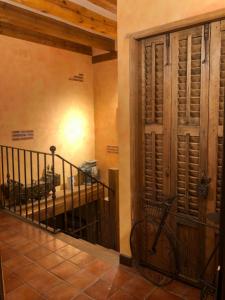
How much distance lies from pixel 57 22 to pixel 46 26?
0.87 feet

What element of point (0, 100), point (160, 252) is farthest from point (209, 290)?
point (0, 100)

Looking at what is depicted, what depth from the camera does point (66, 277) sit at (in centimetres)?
242

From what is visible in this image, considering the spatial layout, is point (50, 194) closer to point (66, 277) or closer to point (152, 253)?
point (66, 277)

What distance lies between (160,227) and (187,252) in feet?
0.96

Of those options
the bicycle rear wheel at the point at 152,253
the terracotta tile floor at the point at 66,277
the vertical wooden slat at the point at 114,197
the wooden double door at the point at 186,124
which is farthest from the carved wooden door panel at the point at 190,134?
the vertical wooden slat at the point at 114,197

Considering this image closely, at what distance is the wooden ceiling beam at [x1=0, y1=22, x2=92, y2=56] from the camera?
448 centimetres

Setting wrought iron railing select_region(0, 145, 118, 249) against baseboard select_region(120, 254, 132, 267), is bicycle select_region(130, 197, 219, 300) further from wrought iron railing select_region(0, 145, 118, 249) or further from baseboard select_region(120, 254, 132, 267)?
wrought iron railing select_region(0, 145, 118, 249)

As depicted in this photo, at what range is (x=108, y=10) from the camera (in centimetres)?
405

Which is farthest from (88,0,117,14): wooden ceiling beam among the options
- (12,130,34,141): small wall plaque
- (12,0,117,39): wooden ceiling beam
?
(12,130,34,141): small wall plaque

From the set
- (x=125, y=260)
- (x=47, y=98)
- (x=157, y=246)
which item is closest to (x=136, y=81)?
(x=157, y=246)

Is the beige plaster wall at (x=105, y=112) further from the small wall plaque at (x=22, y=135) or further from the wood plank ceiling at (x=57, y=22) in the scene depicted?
the small wall plaque at (x=22, y=135)

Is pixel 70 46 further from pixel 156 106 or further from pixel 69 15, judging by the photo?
pixel 156 106

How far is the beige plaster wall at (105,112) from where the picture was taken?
5785 millimetres

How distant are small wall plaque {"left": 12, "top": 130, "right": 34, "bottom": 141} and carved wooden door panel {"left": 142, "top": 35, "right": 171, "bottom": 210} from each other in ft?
9.94
